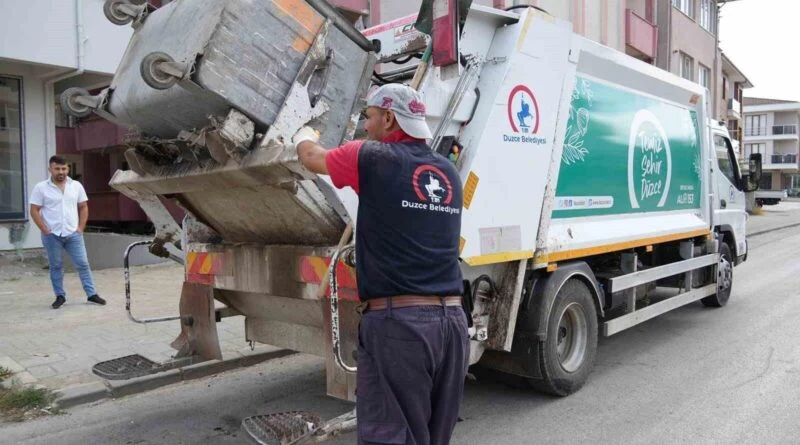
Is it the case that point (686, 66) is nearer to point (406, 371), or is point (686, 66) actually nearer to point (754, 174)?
point (754, 174)

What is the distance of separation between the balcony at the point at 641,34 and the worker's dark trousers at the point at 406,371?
2112cm

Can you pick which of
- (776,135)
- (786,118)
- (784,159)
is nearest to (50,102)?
(784,159)

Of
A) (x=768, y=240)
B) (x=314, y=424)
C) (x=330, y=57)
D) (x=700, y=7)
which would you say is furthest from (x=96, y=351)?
(x=700, y=7)

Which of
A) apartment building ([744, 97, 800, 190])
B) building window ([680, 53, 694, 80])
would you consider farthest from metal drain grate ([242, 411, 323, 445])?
apartment building ([744, 97, 800, 190])

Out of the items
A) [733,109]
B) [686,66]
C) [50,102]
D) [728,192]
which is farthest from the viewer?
[733,109]

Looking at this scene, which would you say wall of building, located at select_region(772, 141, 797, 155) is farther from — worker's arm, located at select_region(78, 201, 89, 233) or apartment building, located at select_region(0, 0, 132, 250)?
worker's arm, located at select_region(78, 201, 89, 233)

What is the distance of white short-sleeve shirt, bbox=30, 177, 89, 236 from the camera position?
7395 millimetres

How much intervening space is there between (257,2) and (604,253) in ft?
11.7

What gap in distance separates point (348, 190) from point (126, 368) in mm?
2211

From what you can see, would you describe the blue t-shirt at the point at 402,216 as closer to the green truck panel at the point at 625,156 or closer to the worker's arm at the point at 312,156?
the worker's arm at the point at 312,156

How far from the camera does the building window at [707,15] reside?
28234 millimetres

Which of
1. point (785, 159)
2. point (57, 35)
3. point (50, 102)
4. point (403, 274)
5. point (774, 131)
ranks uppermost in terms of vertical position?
point (774, 131)

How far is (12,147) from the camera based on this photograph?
11.3 m

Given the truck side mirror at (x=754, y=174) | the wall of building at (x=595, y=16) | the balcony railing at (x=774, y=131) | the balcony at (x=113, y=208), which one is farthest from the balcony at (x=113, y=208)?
the balcony railing at (x=774, y=131)
